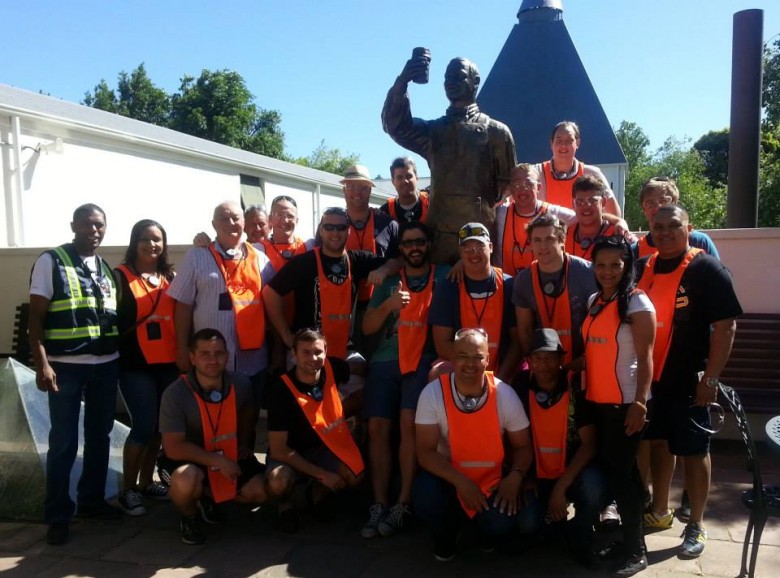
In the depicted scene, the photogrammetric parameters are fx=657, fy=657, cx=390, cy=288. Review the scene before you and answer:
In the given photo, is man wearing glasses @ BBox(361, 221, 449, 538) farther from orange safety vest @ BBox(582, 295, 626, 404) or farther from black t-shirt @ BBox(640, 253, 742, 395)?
black t-shirt @ BBox(640, 253, 742, 395)

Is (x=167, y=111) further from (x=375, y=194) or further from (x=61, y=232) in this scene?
(x=61, y=232)

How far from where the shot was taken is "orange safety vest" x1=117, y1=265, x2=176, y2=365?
4167 mm

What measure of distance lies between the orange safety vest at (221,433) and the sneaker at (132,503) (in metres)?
0.70

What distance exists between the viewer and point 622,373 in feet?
10.6

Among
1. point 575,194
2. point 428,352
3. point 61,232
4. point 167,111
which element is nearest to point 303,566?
point 428,352

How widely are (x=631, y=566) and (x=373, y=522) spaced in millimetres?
1404

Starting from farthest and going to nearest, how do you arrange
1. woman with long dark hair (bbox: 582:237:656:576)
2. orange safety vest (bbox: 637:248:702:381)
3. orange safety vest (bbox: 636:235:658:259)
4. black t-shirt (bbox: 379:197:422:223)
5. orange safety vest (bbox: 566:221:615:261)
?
1. black t-shirt (bbox: 379:197:422:223)
2. orange safety vest (bbox: 566:221:615:261)
3. orange safety vest (bbox: 636:235:658:259)
4. orange safety vest (bbox: 637:248:702:381)
5. woman with long dark hair (bbox: 582:237:656:576)

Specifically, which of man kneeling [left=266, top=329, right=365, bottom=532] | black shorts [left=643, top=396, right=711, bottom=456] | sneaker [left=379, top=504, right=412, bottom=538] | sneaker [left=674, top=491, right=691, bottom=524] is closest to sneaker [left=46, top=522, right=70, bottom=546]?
man kneeling [left=266, top=329, right=365, bottom=532]

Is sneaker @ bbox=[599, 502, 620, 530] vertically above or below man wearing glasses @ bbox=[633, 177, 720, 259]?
below

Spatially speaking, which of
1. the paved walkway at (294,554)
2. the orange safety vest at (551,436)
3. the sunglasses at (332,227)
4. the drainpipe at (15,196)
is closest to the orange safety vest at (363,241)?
the sunglasses at (332,227)

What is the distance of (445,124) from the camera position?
4.62m

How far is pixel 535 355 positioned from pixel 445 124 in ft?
6.38

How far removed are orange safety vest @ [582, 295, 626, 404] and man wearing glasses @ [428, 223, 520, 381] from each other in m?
0.64

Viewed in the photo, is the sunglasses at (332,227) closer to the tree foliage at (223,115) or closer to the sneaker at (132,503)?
the sneaker at (132,503)
